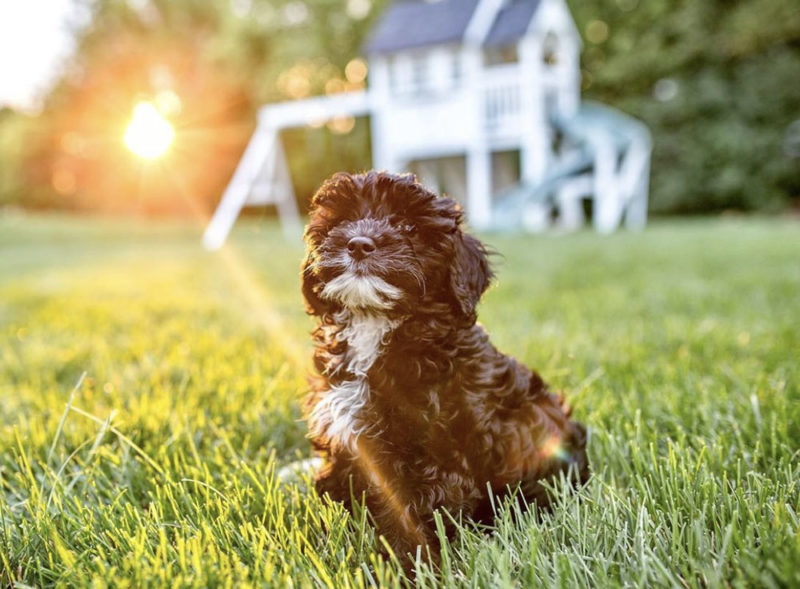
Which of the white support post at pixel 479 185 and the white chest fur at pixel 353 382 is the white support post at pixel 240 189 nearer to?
the white support post at pixel 479 185

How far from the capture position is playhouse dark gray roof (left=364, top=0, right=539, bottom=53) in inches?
662

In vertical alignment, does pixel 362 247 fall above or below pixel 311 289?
above

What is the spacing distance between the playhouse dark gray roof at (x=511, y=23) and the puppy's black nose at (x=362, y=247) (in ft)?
51.5

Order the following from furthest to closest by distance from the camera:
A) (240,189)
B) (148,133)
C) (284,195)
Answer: (148,133)
(284,195)
(240,189)

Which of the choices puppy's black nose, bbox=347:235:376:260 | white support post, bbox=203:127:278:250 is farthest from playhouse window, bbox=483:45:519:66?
puppy's black nose, bbox=347:235:376:260

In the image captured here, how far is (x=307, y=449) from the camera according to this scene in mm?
2904

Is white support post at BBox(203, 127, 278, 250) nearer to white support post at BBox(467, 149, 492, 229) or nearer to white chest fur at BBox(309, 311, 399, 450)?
white support post at BBox(467, 149, 492, 229)

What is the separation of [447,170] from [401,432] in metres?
19.7

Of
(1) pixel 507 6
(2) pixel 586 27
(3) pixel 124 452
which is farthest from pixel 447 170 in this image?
(3) pixel 124 452

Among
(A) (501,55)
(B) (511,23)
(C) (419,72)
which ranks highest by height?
(B) (511,23)

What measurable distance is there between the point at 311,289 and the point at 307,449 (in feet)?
3.26

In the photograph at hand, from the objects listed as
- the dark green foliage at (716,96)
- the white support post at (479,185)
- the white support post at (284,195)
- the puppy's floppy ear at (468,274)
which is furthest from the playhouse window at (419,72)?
the puppy's floppy ear at (468,274)

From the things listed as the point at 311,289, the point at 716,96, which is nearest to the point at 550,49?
the point at 716,96

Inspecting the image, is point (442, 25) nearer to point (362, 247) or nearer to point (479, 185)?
point (479, 185)
